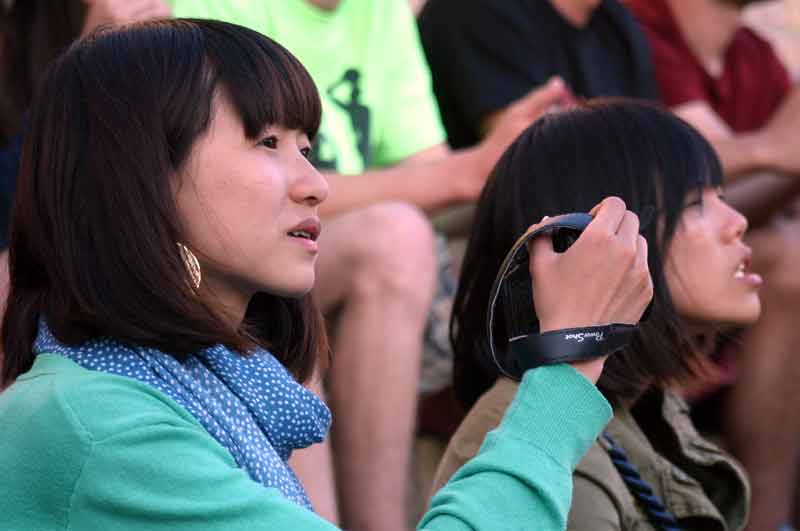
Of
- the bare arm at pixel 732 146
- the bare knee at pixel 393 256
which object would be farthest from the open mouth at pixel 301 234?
the bare arm at pixel 732 146

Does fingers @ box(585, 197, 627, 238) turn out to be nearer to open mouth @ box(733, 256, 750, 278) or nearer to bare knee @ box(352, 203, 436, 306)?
open mouth @ box(733, 256, 750, 278)

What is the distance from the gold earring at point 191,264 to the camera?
181 cm

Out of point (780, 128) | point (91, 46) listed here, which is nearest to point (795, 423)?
point (780, 128)

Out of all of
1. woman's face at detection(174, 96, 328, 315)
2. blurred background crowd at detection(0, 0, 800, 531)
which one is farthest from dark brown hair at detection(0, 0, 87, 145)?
woman's face at detection(174, 96, 328, 315)

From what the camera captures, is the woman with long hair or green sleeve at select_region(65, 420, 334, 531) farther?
the woman with long hair

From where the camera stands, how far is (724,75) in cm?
438

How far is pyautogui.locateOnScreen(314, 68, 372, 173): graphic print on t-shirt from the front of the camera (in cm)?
340

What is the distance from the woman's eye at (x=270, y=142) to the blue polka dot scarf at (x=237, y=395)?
0.28m

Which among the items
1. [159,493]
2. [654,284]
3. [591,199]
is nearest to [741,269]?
[654,284]

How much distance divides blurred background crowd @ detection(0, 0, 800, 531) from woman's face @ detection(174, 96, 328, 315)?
78 centimetres

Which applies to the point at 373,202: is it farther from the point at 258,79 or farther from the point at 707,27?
the point at 707,27

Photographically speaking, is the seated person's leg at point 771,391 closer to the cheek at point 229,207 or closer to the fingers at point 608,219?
the fingers at point 608,219

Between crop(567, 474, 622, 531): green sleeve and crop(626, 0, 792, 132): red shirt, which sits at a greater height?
crop(567, 474, 622, 531): green sleeve

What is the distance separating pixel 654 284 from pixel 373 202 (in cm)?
93
